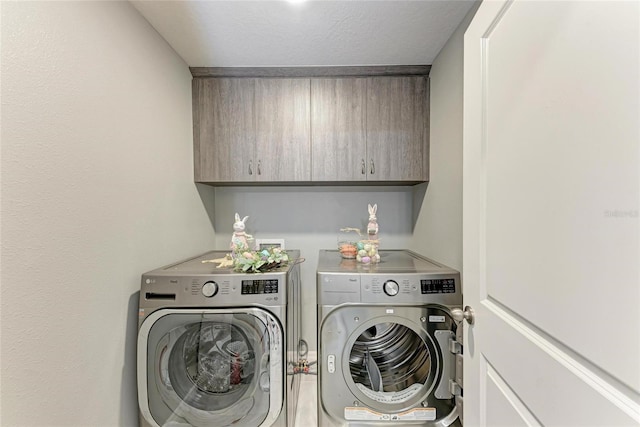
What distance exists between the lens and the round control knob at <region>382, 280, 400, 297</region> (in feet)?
4.47

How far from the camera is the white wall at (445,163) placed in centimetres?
144

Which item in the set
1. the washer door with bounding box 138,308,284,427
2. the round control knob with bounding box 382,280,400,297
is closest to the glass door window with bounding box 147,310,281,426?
the washer door with bounding box 138,308,284,427

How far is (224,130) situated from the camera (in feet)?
6.25

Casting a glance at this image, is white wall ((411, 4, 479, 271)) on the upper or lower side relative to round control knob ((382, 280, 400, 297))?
upper

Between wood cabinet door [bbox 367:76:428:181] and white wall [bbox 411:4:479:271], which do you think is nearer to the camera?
white wall [bbox 411:4:479:271]

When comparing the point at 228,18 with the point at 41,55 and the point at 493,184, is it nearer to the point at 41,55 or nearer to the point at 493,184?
the point at 41,55

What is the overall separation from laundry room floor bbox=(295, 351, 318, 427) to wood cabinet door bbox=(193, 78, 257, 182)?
1515 millimetres

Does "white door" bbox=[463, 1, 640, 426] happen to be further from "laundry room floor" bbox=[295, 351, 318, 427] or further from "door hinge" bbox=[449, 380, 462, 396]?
"laundry room floor" bbox=[295, 351, 318, 427]

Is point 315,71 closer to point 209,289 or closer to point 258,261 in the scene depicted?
point 258,261

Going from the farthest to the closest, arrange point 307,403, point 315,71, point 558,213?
point 315,71
point 307,403
point 558,213

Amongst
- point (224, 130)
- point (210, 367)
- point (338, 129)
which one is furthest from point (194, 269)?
point (338, 129)

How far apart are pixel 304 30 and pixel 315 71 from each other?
39cm

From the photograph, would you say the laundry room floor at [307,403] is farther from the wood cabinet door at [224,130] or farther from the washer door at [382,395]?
the wood cabinet door at [224,130]

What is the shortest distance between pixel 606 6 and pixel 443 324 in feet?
4.21
